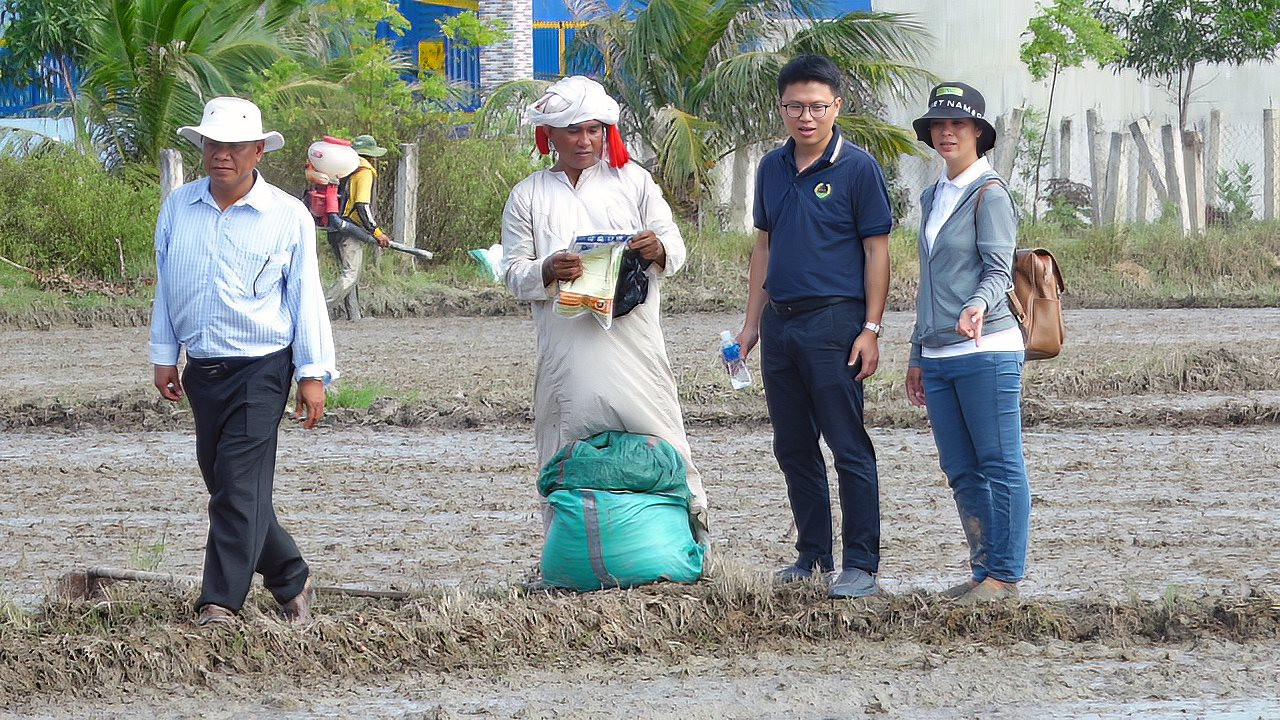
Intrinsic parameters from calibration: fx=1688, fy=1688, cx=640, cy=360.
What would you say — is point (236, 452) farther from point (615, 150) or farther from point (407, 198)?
point (407, 198)

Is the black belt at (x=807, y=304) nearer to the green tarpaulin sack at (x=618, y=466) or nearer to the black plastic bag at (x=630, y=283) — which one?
the black plastic bag at (x=630, y=283)

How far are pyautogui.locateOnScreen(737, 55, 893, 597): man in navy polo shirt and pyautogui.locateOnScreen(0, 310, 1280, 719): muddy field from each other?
0.48 meters

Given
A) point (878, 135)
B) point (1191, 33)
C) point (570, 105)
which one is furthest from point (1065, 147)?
point (570, 105)

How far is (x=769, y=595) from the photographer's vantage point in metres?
5.47

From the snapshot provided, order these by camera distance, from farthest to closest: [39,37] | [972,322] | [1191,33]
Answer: [39,37]
[1191,33]
[972,322]

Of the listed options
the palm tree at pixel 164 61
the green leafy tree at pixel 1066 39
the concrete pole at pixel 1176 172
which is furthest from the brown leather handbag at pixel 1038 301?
the green leafy tree at pixel 1066 39

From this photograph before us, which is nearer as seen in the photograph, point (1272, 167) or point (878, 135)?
point (878, 135)

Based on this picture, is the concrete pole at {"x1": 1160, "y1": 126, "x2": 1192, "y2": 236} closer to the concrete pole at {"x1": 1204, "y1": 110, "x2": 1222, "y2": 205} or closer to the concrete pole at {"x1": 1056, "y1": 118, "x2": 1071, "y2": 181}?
the concrete pole at {"x1": 1204, "y1": 110, "x2": 1222, "y2": 205}

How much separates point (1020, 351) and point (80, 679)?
2.99 m

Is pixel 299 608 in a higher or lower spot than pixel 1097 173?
lower

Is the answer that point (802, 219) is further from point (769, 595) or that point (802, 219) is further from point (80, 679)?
point (80, 679)

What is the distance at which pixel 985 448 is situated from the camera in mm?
5332

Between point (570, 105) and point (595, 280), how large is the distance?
57cm

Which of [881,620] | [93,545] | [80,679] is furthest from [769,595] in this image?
[93,545]
